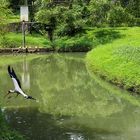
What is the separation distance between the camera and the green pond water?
674 inches

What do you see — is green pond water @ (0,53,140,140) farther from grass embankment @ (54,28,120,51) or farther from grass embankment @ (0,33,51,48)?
grass embankment @ (54,28,120,51)

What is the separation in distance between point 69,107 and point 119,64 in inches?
302

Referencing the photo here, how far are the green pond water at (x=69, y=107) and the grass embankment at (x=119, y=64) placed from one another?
54 centimetres

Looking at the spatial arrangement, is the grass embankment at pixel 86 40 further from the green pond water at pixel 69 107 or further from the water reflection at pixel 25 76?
the green pond water at pixel 69 107

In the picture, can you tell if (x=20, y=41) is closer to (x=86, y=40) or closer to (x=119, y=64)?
(x=86, y=40)

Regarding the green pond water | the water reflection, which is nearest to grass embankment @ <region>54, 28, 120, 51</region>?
the water reflection

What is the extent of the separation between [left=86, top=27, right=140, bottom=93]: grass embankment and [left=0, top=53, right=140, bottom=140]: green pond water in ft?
1.76

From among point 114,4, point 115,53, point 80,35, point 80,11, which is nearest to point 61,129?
point 115,53

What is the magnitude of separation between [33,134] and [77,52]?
76.7ft

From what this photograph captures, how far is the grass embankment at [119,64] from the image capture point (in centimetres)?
2427

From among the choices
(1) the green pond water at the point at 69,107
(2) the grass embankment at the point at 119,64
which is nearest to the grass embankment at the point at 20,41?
(2) the grass embankment at the point at 119,64

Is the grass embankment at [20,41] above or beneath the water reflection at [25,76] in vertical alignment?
above

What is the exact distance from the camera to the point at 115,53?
30.7 meters

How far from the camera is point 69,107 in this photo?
69.1ft
